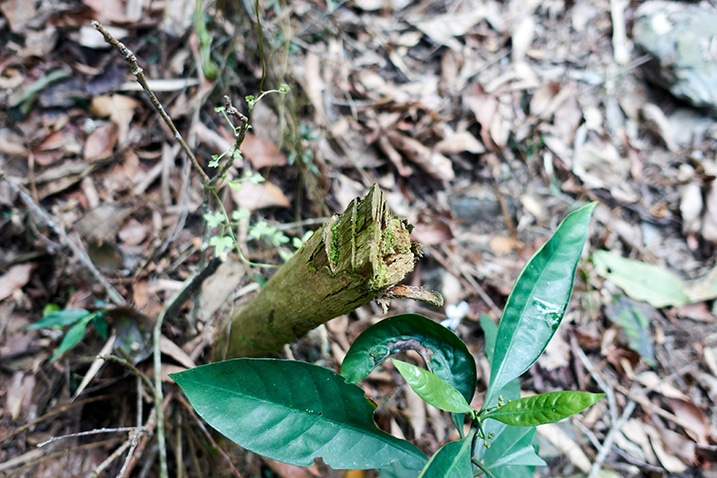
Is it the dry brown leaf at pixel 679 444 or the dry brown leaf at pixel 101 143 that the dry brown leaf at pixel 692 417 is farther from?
the dry brown leaf at pixel 101 143

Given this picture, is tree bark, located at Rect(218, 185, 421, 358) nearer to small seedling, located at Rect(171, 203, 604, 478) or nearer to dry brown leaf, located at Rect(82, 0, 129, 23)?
small seedling, located at Rect(171, 203, 604, 478)

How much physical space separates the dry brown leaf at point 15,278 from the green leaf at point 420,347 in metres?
1.42

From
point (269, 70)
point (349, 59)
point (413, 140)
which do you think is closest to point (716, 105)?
point (413, 140)

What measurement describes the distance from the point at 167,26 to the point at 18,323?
1.48m

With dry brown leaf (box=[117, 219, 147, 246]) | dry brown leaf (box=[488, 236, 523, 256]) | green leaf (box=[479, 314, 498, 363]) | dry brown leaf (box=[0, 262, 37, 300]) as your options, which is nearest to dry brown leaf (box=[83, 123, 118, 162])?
dry brown leaf (box=[117, 219, 147, 246])

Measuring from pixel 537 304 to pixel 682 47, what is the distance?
2.46 m

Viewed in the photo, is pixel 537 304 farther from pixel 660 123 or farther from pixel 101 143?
pixel 660 123

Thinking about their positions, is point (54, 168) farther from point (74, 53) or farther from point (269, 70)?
point (269, 70)

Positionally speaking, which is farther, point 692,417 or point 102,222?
point 692,417

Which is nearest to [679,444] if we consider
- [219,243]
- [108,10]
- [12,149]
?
[219,243]

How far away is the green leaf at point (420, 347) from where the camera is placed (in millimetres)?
1080

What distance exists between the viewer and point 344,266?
855 millimetres

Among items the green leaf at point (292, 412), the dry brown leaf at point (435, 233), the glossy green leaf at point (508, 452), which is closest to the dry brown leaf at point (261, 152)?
the dry brown leaf at point (435, 233)

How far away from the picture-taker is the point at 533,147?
8.52 ft
